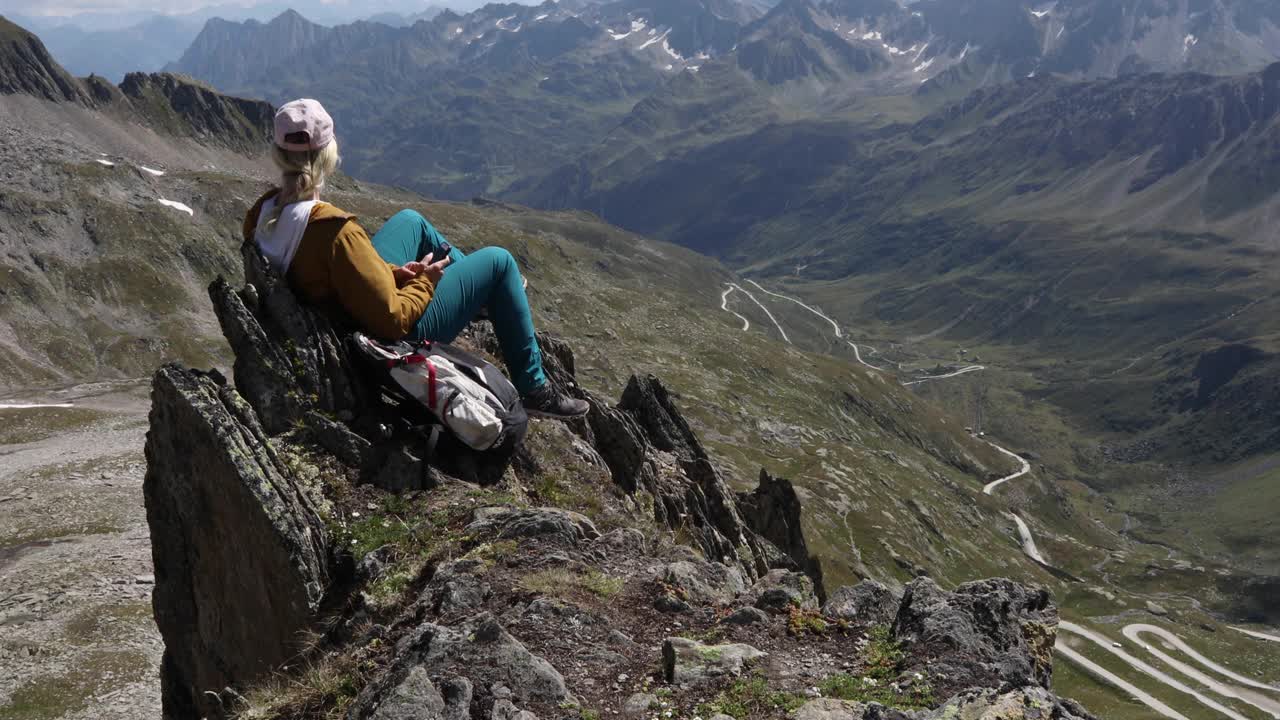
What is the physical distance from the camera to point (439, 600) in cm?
1169

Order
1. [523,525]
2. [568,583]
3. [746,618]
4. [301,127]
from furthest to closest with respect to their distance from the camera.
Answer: [523,525]
[301,127]
[568,583]
[746,618]

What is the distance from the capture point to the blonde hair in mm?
13086

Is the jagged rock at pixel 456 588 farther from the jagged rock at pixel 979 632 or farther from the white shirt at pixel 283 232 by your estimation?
the jagged rock at pixel 979 632

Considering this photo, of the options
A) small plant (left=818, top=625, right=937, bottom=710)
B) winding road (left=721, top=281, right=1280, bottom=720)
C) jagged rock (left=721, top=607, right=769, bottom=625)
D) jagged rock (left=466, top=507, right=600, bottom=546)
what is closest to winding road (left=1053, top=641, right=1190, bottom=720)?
winding road (left=721, top=281, right=1280, bottom=720)

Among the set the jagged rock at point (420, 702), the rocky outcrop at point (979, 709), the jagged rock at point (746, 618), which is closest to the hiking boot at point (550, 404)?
the jagged rock at point (746, 618)

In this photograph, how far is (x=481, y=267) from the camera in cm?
1495

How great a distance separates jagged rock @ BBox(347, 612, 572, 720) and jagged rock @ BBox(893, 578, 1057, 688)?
15.3ft

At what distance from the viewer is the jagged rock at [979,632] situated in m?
10.3

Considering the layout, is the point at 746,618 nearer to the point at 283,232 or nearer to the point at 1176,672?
the point at 283,232

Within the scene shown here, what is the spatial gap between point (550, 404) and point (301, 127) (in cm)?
657

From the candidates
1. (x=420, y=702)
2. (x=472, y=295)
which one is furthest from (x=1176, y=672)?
(x=420, y=702)

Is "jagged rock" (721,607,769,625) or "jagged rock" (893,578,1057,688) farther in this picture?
"jagged rock" (721,607,769,625)

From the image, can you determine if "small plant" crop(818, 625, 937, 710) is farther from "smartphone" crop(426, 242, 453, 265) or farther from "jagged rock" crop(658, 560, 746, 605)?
"smartphone" crop(426, 242, 453, 265)

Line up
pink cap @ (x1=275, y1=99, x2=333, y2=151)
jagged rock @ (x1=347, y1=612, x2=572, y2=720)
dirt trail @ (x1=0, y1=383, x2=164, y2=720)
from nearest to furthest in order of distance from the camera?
jagged rock @ (x1=347, y1=612, x2=572, y2=720)
pink cap @ (x1=275, y1=99, x2=333, y2=151)
dirt trail @ (x1=0, y1=383, x2=164, y2=720)
